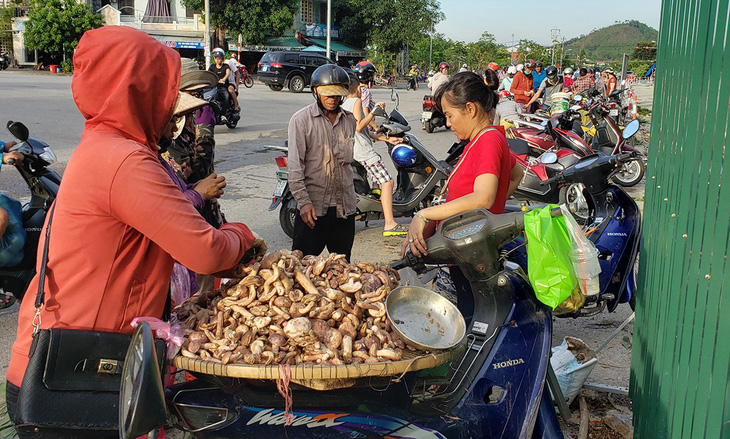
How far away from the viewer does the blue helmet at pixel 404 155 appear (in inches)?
269

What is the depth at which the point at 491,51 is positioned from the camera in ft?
152

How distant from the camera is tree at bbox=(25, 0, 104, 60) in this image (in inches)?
1448

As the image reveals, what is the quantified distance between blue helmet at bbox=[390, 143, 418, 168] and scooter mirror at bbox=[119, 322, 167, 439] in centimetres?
544

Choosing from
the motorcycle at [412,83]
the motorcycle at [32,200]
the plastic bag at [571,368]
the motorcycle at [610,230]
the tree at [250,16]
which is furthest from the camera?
the tree at [250,16]

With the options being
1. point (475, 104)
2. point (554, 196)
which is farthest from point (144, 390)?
point (554, 196)

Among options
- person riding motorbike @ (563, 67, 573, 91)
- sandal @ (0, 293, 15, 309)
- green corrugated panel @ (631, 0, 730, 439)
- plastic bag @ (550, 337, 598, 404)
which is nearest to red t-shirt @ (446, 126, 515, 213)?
green corrugated panel @ (631, 0, 730, 439)

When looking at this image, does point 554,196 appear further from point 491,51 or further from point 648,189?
point 491,51

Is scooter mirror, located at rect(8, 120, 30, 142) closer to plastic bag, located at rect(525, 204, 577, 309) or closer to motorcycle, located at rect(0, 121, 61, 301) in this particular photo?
motorcycle, located at rect(0, 121, 61, 301)

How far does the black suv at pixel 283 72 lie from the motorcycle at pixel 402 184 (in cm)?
2195

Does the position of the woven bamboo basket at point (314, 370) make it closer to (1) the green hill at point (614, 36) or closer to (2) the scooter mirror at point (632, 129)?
(2) the scooter mirror at point (632, 129)

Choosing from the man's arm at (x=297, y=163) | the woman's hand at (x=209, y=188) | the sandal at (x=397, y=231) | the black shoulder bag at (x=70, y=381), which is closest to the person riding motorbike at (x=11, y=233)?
the woman's hand at (x=209, y=188)

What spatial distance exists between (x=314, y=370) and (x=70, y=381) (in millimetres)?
675

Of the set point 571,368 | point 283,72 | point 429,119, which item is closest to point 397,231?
point 571,368

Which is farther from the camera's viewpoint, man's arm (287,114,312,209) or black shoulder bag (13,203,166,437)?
man's arm (287,114,312,209)
